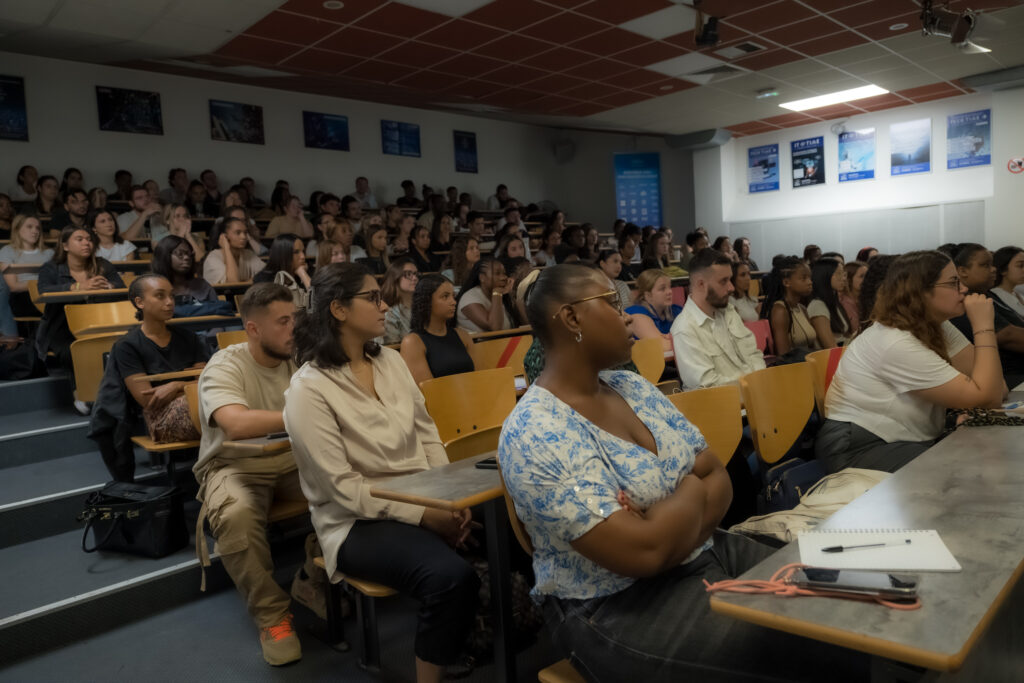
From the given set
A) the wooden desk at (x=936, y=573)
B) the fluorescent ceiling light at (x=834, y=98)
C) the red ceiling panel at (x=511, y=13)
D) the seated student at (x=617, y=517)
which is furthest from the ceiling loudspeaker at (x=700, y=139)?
the seated student at (x=617, y=517)

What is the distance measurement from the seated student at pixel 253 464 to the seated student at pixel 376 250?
411 cm

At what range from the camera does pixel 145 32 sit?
638 centimetres

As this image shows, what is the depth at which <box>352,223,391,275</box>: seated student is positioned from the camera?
6832mm

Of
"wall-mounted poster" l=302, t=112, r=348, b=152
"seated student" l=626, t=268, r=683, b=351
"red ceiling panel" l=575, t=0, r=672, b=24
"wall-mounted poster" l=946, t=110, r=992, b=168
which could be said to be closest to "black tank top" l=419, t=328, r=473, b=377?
"seated student" l=626, t=268, r=683, b=351

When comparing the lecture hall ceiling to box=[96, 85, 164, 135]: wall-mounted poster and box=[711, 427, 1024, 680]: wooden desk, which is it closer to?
box=[96, 85, 164, 135]: wall-mounted poster

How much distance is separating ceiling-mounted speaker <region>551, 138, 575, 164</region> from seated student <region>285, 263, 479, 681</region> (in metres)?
10.8

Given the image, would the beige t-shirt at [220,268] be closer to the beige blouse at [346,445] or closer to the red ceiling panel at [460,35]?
the red ceiling panel at [460,35]

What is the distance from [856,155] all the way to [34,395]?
11.8 meters

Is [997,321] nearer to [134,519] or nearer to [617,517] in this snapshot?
[617,517]

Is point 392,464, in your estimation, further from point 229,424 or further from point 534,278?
point 534,278

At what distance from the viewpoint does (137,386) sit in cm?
325

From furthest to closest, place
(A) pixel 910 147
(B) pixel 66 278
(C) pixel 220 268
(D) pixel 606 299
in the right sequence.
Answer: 1. (A) pixel 910 147
2. (C) pixel 220 268
3. (B) pixel 66 278
4. (D) pixel 606 299

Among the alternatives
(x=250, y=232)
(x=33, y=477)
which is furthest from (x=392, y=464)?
(x=250, y=232)

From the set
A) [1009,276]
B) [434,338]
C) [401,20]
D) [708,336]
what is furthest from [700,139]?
[434,338]
